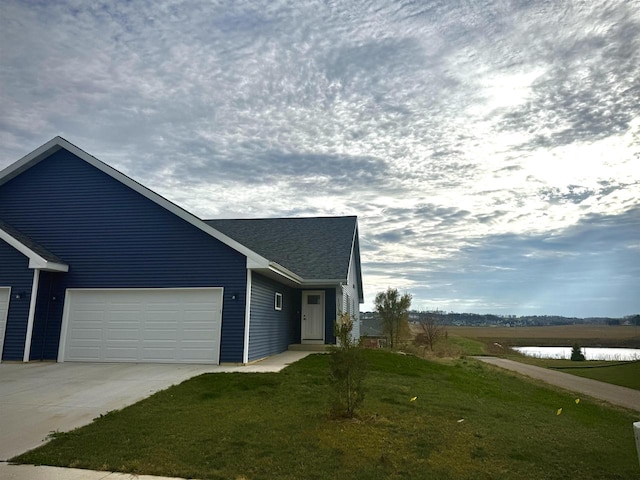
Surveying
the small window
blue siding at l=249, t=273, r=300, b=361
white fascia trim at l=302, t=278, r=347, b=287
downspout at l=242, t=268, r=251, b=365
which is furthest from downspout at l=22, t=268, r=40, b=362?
the small window

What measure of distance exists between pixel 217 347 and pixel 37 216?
7612 millimetres

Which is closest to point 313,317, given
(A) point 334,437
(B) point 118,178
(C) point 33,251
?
(B) point 118,178

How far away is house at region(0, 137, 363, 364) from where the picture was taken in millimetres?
12820

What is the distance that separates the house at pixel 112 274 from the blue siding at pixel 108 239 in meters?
0.03

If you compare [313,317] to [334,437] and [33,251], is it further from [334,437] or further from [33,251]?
[334,437]

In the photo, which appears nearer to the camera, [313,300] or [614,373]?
[313,300]

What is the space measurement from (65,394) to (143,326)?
4416 mm

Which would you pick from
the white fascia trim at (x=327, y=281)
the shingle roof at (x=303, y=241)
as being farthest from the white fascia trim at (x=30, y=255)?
the white fascia trim at (x=327, y=281)

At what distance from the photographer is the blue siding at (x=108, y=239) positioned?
13.0 metres

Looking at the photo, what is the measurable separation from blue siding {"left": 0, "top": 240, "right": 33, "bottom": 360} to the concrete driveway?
56 cm

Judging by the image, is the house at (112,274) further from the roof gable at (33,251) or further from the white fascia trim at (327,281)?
the white fascia trim at (327,281)

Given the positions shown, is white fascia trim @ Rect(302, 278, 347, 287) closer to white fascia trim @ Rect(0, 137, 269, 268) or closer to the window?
the window

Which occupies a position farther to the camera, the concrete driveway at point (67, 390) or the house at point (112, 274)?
the house at point (112, 274)

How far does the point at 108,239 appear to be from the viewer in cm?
1371
